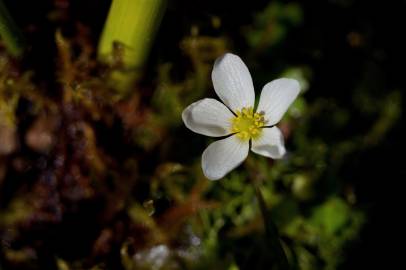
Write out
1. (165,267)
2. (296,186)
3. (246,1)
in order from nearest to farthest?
(165,267) < (296,186) < (246,1)

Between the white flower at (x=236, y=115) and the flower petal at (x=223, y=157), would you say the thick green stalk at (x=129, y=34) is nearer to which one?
the white flower at (x=236, y=115)

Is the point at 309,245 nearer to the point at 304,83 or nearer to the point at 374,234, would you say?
the point at 374,234

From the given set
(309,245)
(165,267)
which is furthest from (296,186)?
(165,267)

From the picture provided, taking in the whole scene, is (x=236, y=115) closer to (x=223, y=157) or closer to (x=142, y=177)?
(x=223, y=157)

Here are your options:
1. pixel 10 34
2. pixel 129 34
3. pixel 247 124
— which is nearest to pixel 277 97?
pixel 247 124

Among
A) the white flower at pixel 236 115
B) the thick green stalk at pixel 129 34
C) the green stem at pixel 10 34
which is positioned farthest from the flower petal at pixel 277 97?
the green stem at pixel 10 34

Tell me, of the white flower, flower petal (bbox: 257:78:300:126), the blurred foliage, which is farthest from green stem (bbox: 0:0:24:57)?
flower petal (bbox: 257:78:300:126)
